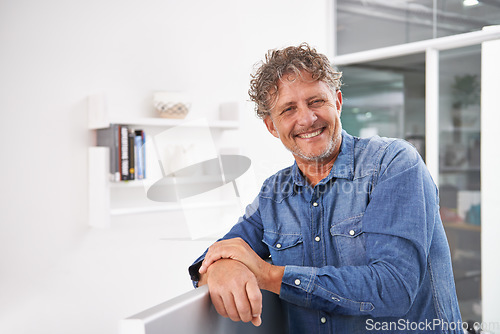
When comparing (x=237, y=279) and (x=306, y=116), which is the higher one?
(x=306, y=116)

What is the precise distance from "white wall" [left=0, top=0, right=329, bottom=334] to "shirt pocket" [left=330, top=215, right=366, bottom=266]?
156cm

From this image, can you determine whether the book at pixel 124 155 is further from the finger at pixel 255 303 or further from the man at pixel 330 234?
the finger at pixel 255 303

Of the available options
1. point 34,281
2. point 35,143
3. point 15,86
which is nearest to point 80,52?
point 15,86

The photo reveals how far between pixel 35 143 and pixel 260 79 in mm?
1322

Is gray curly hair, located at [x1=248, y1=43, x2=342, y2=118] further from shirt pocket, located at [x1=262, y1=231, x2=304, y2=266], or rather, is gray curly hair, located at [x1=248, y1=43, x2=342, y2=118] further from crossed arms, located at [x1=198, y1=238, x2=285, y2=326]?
crossed arms, located at [x1=198, y1=238, x2=285, y2=326]

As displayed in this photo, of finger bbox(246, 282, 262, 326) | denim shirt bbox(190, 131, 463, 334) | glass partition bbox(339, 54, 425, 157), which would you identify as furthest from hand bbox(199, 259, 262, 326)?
glass partition bbox(339, 54, 425, 157)

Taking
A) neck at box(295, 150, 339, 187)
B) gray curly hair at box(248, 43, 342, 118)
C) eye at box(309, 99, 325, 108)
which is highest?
gray curly hair at box(248, 43, 342, 118)

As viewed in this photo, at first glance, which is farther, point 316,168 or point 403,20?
point 403,20

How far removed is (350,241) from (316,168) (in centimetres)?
26

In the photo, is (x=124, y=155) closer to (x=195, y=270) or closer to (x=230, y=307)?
(x=195, y=270)

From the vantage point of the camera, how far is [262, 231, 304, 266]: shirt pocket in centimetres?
116

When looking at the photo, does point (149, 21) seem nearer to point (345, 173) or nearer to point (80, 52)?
point (80, 52)

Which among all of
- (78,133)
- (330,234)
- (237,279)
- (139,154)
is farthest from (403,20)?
(237,279)

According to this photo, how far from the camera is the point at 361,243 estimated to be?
106 centimetres
